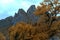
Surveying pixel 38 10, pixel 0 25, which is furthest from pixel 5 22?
pixel 38 10

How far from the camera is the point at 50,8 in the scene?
39000 mm

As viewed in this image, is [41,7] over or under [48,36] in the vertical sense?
over

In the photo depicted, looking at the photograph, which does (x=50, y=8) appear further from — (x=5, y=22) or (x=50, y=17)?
(x=5, y=22)

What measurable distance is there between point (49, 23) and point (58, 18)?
1.75m

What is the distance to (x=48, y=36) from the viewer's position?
38281 millimetres

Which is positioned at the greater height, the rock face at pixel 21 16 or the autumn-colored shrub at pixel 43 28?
the rock face at pixel 21 16

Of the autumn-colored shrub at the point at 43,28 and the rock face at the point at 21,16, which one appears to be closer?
the autumn-colored shrub at the point at 43,28

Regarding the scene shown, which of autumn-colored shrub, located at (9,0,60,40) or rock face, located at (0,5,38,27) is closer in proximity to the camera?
autumn-colored shrub, located at (9,0,60,40)

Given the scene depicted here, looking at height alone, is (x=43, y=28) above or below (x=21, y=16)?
below

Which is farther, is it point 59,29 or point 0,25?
point 0,25

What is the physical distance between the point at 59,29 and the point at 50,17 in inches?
78.9

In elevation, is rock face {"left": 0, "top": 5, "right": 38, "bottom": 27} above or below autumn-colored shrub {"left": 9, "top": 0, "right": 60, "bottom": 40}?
above

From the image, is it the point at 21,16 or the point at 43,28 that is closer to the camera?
the point at 43,28

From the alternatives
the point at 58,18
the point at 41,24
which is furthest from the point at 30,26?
the point at 58,18
